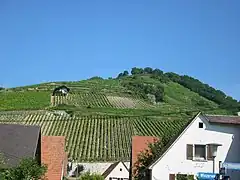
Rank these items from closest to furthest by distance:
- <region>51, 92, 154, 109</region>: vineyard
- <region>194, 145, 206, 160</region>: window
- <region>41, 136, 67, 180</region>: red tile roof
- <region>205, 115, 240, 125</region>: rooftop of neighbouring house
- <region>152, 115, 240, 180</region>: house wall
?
<region>152, 115, 240, 180</region>: house wall → <region>205, 115, 240, 125</region>: rooftop of neighbouring house → <region>194, 145, 206, 160</region>: window → <region>41, 136, 67, 180</region>: red tile roof → <region>51, 92, 154, 109</region>: vineyard

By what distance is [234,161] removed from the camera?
40125 mm

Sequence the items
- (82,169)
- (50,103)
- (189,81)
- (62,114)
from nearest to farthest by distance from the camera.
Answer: (82,169)
(62,114)
(50,103)
(189,81)

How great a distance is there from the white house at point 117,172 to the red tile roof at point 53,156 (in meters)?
9.53

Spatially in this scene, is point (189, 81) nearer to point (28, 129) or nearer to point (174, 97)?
point (174, 97)

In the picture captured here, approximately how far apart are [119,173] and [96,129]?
2009cm

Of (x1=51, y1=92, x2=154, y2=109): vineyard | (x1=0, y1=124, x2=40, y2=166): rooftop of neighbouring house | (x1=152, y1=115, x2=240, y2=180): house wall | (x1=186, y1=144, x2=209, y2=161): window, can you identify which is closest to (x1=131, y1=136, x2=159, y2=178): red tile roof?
(x1=152, y1=115, x2=240, y2=180): house wall

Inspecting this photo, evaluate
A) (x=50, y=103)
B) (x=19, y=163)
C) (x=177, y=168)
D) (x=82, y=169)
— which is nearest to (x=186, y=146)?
(x=177, y=168)

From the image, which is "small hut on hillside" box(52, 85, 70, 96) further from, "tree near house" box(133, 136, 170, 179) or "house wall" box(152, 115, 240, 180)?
"house wall" box(152, 115, 240, 180)

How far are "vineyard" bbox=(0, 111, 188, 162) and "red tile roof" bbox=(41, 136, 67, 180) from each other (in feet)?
48.3

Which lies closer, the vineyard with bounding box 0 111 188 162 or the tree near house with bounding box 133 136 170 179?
the tree near house with bounding box 133 136 170 179

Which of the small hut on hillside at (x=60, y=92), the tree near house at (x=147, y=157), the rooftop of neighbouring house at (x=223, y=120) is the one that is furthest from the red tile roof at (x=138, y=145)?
the small hut on hillside at (x=60, y=92)

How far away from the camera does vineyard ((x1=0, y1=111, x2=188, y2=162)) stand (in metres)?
71.2

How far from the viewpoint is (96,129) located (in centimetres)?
8275

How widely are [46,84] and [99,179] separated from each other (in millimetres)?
107935
